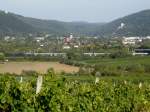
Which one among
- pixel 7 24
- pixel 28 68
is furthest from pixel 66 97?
pixel 7 24

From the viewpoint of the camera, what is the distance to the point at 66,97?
13.5 m

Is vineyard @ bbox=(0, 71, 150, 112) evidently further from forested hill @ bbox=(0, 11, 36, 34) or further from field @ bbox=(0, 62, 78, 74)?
forested hill @ bbox=(0, 11, 36, 34)

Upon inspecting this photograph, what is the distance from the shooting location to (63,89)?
13.9 meters

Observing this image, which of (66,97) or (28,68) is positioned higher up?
(66,97)

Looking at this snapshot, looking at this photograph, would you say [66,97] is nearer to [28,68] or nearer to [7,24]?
[28,68]

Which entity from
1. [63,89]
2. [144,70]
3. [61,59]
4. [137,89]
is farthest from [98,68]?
[63,89]

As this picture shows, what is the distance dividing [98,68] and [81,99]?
48.5 m

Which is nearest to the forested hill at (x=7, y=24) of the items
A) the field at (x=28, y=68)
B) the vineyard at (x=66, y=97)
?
the field at (x=28, y=68)

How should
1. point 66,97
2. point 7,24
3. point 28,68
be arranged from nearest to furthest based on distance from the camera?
point 66,97 < point 28,68 < point 7,24

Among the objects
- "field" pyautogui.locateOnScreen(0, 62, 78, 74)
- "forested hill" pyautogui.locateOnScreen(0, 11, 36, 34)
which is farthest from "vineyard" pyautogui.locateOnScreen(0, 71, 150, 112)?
"forested hill" pyautogui.locateOnScreen(0, 11, 36, 34)

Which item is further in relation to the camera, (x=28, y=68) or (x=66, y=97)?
(x=28, y=68)

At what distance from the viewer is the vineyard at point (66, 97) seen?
1318 centimetres

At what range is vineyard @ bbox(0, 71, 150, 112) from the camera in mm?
13180

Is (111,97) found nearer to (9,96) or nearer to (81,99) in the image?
(81,99)
